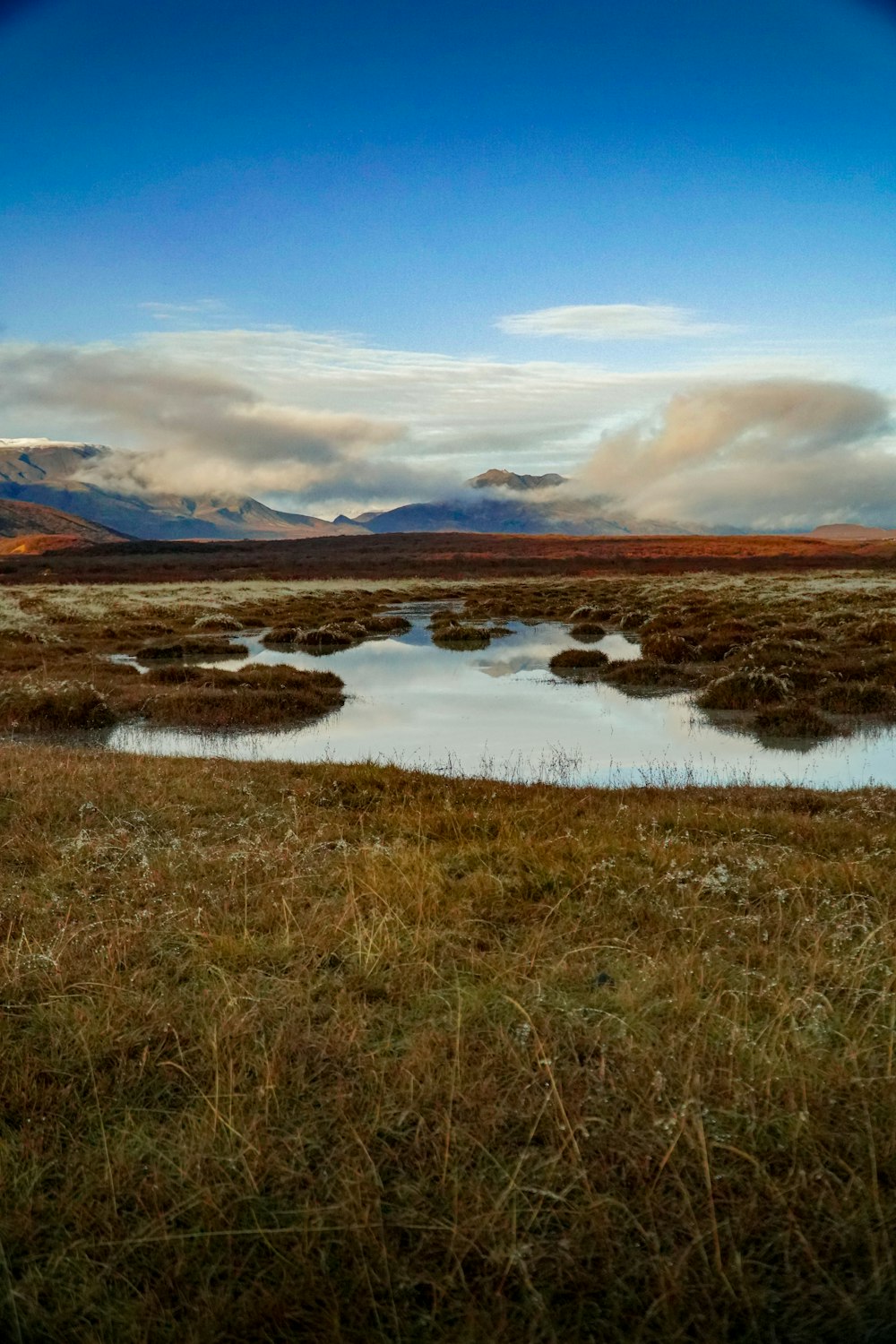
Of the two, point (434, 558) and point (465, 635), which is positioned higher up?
point (434, 558)

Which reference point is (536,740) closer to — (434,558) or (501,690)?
(501,690)

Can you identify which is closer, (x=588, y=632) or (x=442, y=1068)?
(x=442, y=1068)

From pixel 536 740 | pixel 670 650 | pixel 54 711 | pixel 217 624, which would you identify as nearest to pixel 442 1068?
pixel 536 740

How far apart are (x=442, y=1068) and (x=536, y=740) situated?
42.2 ft

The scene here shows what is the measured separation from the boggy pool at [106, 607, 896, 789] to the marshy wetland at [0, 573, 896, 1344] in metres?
3.78

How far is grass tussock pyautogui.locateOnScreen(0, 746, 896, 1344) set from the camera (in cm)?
310

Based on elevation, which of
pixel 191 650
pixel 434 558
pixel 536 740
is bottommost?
pixel 536 740

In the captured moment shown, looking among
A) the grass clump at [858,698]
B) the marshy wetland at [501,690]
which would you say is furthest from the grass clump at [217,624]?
the grass clump at [858,698]

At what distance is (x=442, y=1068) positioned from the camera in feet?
14.0

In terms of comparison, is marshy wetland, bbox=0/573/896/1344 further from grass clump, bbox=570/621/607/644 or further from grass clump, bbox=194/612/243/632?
grass clump, bbox=194/612/243/632

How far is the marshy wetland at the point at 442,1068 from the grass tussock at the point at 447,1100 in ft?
0.06

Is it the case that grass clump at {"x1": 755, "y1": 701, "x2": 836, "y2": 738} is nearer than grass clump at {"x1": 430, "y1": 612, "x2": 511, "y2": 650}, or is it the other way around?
grass clump at {"x1": 755, "y1": 701, "x2": 836, "y2": 738}

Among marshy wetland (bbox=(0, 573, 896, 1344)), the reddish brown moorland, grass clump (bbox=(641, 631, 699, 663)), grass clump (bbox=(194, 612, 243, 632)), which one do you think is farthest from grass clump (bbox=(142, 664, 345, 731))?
the reddish brown moorland

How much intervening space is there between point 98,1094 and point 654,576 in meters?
86.4
